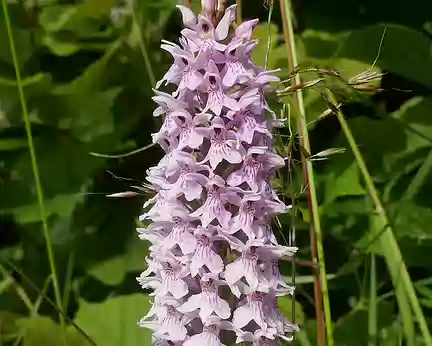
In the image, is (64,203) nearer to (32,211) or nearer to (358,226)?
(32,211)

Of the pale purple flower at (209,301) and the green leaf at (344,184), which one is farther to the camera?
the green leaf at (344,184)

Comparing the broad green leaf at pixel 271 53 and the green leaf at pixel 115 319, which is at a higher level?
the broad green leaf at pixel 271 53

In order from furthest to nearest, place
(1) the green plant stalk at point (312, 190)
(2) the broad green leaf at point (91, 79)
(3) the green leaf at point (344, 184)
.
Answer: (2) the broad green leaf at point (91, 79)
(3) the green leaf at point (344, 184)
(1) the green plant stalk at point (312, 190)

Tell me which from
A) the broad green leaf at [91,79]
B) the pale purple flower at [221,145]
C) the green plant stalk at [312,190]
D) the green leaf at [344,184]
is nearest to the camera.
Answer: the pale purple flower at [221,145]

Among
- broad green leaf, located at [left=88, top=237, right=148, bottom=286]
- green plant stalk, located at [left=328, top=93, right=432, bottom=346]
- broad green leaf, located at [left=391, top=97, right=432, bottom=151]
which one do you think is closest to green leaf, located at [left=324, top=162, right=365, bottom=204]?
broad green leaf, located at [left=391, top=97, right=432, bottom=151]

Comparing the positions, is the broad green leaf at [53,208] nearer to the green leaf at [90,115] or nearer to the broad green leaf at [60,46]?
the green leaf at [90,115]

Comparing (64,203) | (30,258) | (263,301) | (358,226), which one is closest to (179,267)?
(263,301)

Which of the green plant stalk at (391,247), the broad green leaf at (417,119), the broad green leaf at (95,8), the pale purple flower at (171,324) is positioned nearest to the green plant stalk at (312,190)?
the green plant stalk at (391,247)
